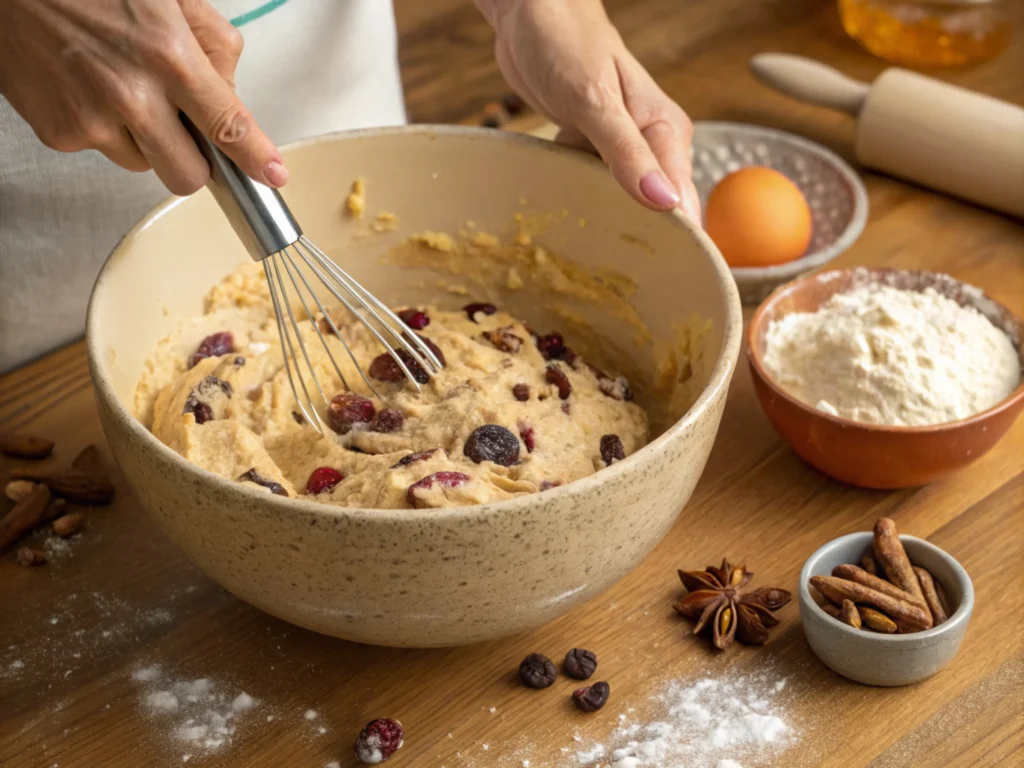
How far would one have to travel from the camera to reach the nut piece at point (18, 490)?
1302 millimetres

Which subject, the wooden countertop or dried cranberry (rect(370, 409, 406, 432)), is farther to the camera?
dried cranberry (rect(370, 409, 406, 432))

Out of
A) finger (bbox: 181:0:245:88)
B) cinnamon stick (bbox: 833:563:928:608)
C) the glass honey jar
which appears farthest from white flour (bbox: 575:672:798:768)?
the glass honey jar

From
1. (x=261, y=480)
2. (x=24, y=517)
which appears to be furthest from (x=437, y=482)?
(x=24, y=517)

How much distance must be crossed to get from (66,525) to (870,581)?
82 centimetres

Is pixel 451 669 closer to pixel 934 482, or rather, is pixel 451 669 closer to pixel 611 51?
pixel 934 482

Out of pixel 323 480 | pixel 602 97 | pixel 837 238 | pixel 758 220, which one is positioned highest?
pixel 602 97

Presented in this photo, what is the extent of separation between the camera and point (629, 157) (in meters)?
1.22

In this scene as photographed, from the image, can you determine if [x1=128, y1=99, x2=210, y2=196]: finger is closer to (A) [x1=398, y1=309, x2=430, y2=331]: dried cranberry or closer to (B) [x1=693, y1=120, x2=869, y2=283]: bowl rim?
(A) [x1=398, y1=309, x2=430, y2=331]: dried cranberry

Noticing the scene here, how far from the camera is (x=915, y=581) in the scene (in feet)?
3.63

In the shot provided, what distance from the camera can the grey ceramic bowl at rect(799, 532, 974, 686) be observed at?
104 cm

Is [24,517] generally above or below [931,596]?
above

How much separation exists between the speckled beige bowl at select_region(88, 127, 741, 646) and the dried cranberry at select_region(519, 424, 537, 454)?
0.16 metres

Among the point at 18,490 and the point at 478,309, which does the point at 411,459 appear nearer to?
the point at 478,309

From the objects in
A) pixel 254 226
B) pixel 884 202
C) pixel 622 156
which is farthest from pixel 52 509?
pixel 884 202
